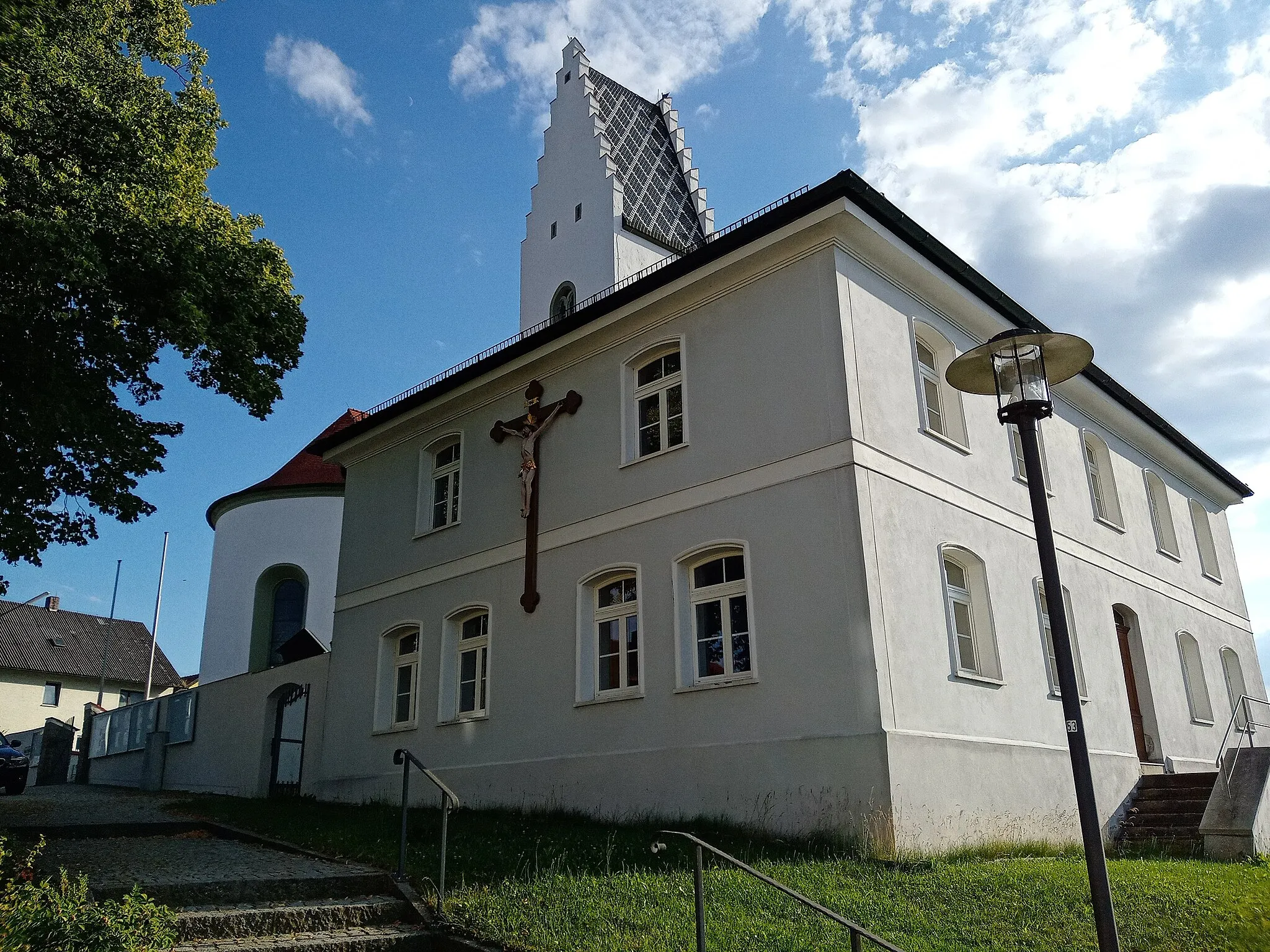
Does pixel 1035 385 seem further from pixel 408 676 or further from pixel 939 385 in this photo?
pixel 408 676

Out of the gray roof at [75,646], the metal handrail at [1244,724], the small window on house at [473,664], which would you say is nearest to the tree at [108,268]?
the small window on house at [473,664]

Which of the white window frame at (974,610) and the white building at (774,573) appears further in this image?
the white window frame at (974,610)

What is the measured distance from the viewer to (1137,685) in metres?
16.8

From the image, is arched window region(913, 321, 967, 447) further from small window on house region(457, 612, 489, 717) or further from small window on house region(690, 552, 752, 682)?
small window on house region(457, 612, 489, 717)

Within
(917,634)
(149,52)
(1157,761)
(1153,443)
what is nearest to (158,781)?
(149,52)

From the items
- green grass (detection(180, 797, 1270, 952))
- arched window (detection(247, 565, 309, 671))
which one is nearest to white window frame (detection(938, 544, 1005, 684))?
green grass (detection(180, 797, 1270, 952))

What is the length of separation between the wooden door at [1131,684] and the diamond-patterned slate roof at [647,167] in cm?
1456

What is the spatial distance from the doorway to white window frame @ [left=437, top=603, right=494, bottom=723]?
954cm

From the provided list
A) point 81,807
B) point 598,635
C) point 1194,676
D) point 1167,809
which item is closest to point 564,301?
point 598,635

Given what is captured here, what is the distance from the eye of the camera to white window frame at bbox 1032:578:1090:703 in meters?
14.0

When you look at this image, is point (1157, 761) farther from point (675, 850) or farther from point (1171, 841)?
point (675, 850)

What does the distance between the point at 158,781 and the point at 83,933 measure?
1933 cm

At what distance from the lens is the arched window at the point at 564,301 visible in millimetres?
25688

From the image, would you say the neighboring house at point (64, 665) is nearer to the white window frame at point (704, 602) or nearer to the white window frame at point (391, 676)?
the white window frame at point (391, 676)
